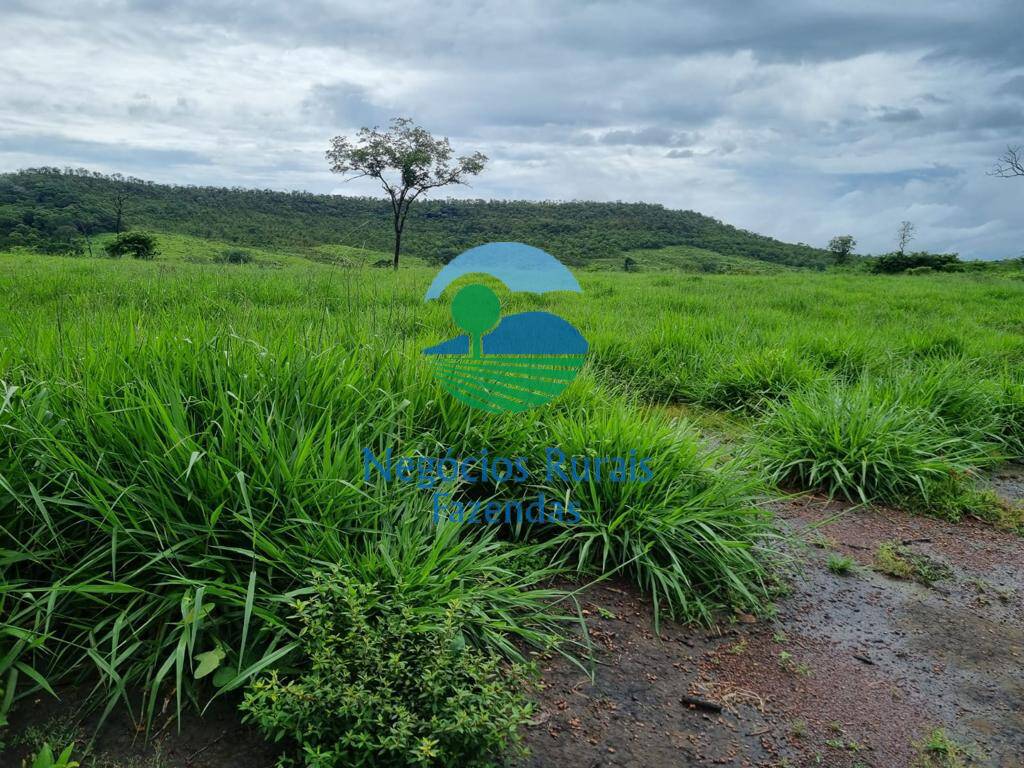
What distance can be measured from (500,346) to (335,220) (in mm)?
17237

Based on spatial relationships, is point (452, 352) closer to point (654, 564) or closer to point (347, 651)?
point (654, 564)

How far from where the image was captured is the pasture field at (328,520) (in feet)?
6.11

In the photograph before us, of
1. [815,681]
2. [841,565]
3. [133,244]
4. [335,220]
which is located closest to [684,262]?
[335,220]

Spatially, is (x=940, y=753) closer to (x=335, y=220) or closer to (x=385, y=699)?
(x=385, y=699)

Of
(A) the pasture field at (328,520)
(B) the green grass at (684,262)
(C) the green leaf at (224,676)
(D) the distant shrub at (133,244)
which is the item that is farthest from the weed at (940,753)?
(D) the distant shrub at (133,244)

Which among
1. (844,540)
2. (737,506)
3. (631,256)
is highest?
(631,256)

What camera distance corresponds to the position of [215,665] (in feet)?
6.07

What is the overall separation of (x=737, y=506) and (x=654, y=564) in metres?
0.65

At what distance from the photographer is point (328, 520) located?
2.22 metres

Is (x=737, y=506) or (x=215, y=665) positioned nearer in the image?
(x=215, y=665)

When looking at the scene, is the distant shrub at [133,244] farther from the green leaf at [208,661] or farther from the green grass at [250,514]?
the green leaf at [208,661]

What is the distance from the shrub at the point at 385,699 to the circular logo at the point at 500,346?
145cm

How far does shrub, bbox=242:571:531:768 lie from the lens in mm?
1646

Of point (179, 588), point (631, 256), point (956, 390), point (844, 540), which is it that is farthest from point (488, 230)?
point (179, 588)
